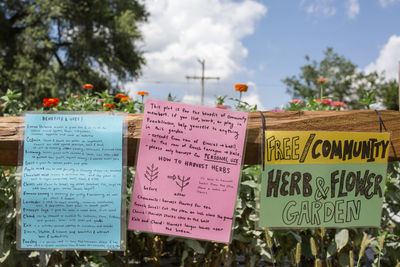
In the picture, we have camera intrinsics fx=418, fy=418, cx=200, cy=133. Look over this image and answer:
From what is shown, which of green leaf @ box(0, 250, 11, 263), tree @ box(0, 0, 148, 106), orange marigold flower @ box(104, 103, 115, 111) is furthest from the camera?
tree @ box(0, 0, 148, 106)

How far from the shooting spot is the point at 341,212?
1952mm

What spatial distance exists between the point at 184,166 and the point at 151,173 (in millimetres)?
146

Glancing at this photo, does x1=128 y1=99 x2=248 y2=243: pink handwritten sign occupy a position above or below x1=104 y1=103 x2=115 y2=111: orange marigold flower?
below

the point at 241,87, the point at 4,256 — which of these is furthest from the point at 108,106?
the point at 4,256

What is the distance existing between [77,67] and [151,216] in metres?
17.1

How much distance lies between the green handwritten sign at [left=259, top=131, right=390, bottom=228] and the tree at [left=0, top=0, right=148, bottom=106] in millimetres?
16066

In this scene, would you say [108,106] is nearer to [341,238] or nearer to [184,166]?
[184,166]

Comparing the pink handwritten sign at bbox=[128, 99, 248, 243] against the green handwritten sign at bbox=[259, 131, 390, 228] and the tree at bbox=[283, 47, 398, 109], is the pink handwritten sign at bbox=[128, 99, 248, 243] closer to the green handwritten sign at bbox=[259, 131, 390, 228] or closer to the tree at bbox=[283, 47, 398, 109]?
the green handwritten sign at bbox=[259, 131, 390, 228]

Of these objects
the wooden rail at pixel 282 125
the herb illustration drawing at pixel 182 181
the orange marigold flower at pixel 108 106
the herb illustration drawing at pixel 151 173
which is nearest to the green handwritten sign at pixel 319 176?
the wooden rail at pixel 282 125

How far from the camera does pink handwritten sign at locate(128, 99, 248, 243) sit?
1.81m

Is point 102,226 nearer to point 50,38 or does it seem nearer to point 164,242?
point 164,242

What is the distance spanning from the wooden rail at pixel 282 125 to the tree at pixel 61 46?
1571cm

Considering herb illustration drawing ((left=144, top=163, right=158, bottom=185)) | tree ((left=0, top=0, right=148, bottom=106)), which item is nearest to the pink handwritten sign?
herb illustration drawing ((left=144, top=163, right=158, bottom=185))

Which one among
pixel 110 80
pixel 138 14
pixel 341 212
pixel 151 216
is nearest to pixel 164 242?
pixel 151 216
